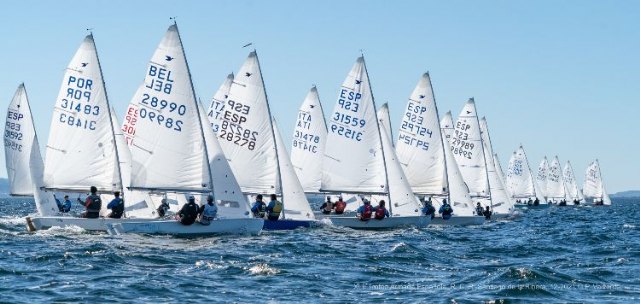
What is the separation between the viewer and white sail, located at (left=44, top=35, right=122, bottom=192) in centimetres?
3369

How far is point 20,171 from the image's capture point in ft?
132

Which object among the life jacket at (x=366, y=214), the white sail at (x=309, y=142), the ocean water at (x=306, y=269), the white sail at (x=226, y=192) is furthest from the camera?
the white sail at (x=309, y=142)

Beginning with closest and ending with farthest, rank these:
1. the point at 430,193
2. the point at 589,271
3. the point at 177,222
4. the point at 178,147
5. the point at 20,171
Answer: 1. the point at 589,271
2. the point at 177,222
3. the point at 178,147
4. the point at 20,171
5. the point at 430,193

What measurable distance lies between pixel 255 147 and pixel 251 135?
0.48m

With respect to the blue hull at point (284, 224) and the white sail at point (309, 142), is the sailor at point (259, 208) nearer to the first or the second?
the blue hull at point (284, 224)

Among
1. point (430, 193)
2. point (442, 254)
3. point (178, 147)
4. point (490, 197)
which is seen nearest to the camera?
point (442, 254)

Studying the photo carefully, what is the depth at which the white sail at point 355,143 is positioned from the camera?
41.5 meters

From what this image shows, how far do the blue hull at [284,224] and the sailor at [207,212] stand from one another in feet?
16.3

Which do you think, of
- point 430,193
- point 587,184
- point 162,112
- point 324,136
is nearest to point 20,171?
point 162,112

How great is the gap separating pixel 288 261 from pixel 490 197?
32.2 m

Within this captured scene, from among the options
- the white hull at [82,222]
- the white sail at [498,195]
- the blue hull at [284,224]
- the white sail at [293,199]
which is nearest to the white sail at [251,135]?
the white sail at [293,199]

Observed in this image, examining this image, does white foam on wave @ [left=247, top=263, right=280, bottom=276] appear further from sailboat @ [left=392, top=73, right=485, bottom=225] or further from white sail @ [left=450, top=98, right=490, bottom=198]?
white sail @ [left=450, top=98, right=490, bottom=198]

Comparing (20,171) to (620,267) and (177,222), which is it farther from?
(620,267)

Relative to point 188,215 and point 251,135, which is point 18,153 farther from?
point 188,215
